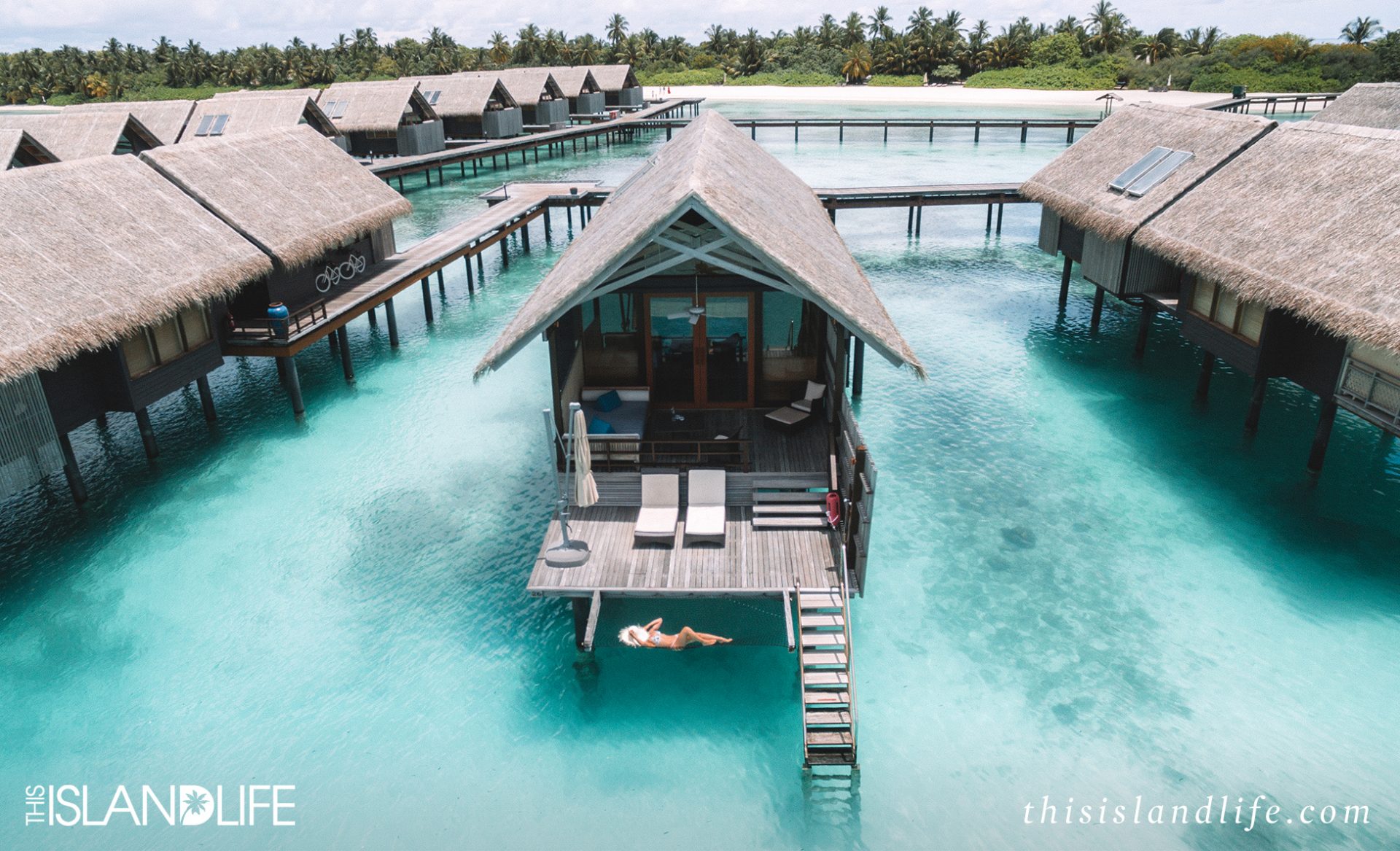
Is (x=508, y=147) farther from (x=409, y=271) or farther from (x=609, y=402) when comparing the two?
(x=609, y=402)

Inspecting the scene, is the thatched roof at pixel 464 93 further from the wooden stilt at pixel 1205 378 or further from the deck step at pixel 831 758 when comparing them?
the deck step at pixel 831 758

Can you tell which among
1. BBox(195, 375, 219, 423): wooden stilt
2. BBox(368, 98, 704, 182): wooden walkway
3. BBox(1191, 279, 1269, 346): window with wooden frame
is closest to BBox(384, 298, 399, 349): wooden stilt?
BBox(195, 375, 219, 423): wooden stilt

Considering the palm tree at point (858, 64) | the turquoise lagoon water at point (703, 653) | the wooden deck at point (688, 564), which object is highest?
the palm tree at point (858, 64)

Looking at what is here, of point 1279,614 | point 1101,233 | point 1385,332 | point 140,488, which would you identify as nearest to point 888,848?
point 1279,614

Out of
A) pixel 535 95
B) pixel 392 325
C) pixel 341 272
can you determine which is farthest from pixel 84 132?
pixel 535 95

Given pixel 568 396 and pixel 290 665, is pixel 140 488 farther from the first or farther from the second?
pixel 568 396

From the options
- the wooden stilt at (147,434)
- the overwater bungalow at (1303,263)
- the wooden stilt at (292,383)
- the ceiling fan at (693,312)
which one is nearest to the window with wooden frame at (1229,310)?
the overwater bungalow at (1303,263)
